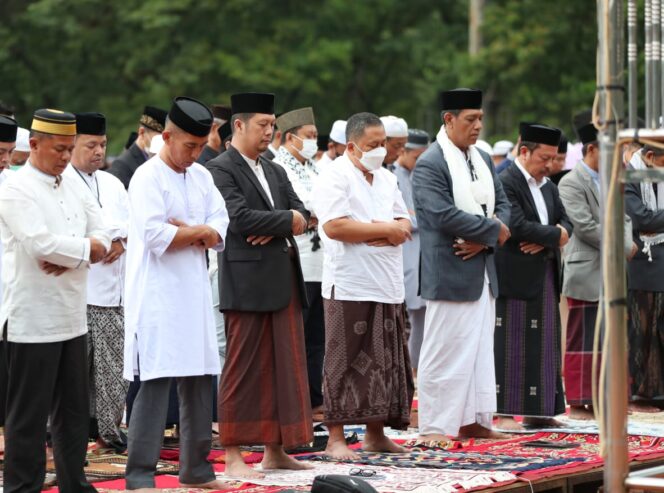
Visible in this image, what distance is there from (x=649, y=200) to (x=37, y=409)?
529cm

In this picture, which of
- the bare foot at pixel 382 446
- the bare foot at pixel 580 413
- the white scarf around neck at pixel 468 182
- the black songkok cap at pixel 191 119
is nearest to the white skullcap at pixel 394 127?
the white scarf around neck at pixel 468 182

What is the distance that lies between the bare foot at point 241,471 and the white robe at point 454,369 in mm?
1620

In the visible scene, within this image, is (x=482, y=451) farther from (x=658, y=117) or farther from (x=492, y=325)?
(x=658, y=117)

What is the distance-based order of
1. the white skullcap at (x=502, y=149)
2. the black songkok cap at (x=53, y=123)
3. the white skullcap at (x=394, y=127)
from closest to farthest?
the black songkok cap at (x=53, y=123), the white skullcap at (x=394, y=127), the white skullcap at (x=502, y=149)

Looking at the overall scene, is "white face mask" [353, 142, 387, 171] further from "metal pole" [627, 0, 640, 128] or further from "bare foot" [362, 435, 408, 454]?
"metal pole" [627, 0, 640, 128]

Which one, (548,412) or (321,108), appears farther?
(321,108)

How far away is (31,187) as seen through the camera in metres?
6.48

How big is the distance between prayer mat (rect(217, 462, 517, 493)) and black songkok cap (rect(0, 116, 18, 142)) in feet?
7.59

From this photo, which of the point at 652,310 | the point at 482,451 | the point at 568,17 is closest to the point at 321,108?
the point at 568,17

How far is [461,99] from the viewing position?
881 cm

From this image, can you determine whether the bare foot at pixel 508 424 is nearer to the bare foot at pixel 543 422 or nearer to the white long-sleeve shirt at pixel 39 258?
the bare foot at pixel 543 422

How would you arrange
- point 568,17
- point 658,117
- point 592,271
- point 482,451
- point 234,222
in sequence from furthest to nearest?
1. point 568,17
2. point 592,271
3. point 482,451
4. point 234,222
5. point 658,117

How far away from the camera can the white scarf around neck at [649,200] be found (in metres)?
10.1

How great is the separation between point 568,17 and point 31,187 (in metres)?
15.4
